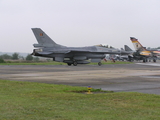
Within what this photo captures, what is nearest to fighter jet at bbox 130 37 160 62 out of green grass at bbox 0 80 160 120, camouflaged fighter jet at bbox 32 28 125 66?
camouflaged fighter jet at bbox 32 28 125 66

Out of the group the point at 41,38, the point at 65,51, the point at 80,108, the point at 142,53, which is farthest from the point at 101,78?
the point at 142,53

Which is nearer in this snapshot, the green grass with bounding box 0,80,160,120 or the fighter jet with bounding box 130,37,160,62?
the green grass with bounding box 0,80,160,120

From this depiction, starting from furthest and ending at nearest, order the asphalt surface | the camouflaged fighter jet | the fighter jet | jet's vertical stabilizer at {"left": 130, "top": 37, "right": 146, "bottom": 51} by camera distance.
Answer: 1. jet's vertical stabilizer at {"left": 130, "top": 37, "right": 146, "bottom": 51}
2. the fighter jet
3. the camouflaged fighter jet
4. the asphalt surface

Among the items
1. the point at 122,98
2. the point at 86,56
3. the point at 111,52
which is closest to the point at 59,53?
the point at 86,56

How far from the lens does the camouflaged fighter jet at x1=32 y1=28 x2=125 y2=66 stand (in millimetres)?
39375

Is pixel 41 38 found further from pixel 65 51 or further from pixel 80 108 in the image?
pixel 80 108

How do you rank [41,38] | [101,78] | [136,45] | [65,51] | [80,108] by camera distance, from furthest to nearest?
1. [136,45]
2. [65,51]
3. [41,38]
4. [101,78]
5. [80,108]

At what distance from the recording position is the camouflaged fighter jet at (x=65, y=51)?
39375 millimetres

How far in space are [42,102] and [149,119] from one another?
343 centimetres

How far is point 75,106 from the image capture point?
819 centimetres

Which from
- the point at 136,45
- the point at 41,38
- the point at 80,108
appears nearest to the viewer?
the point at 80,108

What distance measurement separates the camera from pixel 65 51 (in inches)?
1594

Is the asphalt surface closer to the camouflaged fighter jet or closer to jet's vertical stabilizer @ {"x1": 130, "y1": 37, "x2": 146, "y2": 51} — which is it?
the camouflaged fighter jet

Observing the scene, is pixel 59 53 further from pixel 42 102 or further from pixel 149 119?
pixel 149 119
